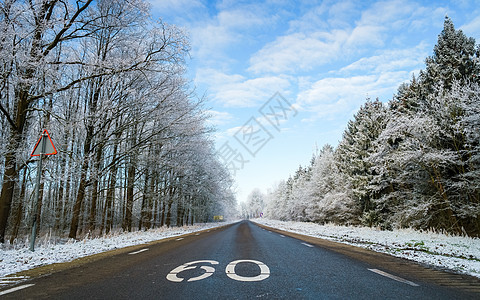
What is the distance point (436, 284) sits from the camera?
3.81m

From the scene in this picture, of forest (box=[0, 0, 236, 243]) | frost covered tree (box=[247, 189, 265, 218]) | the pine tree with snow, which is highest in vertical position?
the pine tree with snow

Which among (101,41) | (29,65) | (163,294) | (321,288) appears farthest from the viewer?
(101,41)

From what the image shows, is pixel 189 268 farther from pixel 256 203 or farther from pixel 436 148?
pixel 256 203

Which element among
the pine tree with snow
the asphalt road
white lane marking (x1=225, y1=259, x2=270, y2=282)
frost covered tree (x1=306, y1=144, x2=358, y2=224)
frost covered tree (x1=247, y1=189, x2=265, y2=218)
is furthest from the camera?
frost covered tree (x1=247, y1=189, x2=265, y2=218)

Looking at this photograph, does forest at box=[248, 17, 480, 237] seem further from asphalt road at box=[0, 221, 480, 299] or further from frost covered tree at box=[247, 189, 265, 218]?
frost covered tree at box=[247, 189, 265, 218]

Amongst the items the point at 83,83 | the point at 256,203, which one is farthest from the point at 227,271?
the point at 256,203

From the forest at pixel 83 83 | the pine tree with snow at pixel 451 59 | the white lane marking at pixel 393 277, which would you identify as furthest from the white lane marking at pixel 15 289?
the pine tree with snow at pixel 451 59

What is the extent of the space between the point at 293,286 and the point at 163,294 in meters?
1.70

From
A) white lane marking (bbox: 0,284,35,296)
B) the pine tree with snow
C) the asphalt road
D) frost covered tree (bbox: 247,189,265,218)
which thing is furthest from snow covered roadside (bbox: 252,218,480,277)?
frost covered tree (bbox: 247,189,265,218)

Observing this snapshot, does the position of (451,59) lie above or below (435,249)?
above

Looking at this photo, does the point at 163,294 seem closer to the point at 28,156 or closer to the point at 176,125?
the point at 28,156

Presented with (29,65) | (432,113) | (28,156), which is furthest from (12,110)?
(432,113)

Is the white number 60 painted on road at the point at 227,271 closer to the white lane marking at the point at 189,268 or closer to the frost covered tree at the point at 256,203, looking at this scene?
the white lane marking at the point at 189,268

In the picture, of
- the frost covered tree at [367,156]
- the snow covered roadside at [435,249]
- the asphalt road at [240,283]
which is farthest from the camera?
the frost covered tree at [367,156]
